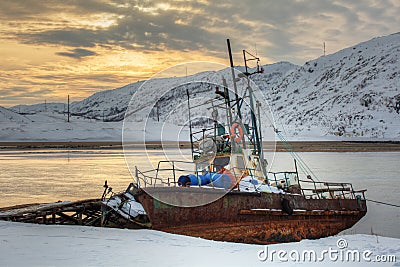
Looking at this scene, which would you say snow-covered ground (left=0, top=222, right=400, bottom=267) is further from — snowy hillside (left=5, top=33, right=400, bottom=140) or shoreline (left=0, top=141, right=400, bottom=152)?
shoreline (left=0, top=141, right=400, bottom=152)

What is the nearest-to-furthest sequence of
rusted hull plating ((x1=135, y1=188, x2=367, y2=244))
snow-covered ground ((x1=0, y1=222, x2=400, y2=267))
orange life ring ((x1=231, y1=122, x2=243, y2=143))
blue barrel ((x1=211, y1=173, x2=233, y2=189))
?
1. snow-covered ground ((x1=0, y1=222, x2=400, y2=267))
2. rusted hull plating ((x1=135, y1=188, x2=367, y2=244))
3. blue barrel ((x1=211, y1=173, x2=233, y2=189))
4. orange life ring ((x1=231, y1=122, x2=243, y2=143))

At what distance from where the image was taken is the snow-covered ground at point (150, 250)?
10727 millimetres

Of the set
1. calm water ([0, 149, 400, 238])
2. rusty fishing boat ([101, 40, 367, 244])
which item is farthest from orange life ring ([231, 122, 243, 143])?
calm water ([0, 149, 400, 238])

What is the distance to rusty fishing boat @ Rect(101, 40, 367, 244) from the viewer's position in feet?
53.3

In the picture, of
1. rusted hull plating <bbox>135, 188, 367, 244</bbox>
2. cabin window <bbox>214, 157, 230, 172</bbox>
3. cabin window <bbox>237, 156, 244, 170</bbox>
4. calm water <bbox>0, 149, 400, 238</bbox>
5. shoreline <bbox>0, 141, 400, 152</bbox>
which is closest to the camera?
rusted hull plating <bbox>135, 188, 367, 244</bbox>

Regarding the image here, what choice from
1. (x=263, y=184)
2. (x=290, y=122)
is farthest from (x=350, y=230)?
(x=290, y=122)

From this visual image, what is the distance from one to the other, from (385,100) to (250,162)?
109m

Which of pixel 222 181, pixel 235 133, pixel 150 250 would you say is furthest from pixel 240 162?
pixel 150 250

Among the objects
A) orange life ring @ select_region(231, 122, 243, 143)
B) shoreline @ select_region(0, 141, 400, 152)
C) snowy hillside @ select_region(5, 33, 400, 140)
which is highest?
snowy hillside @ select_region(5, 33, 400, 140)

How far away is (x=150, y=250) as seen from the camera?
12180 mm

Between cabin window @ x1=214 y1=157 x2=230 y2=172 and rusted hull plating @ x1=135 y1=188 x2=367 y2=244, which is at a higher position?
cabin window @ x1=214 y1=157 x2=230 y2=172

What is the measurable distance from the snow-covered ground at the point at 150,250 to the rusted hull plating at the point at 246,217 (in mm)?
1582

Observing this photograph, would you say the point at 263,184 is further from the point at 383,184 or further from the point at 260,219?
the point at 383,184

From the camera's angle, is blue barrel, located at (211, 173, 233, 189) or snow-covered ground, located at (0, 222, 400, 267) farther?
blue barrel, located at (211, 173, 233, 189)
